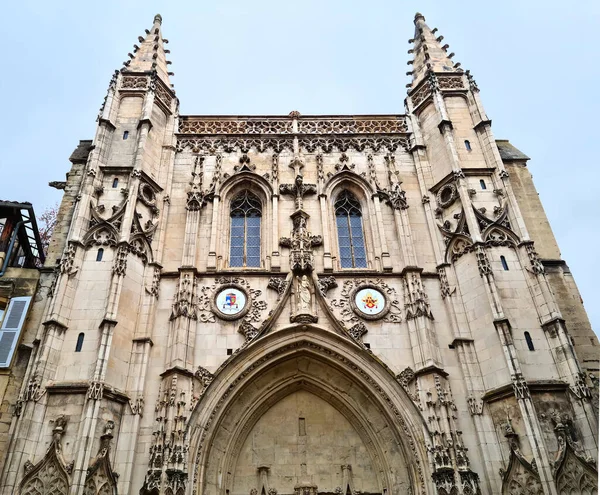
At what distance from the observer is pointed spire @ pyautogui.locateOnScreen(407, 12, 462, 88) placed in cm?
2059

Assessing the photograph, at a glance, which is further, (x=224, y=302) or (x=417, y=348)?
(x=224, y=302)

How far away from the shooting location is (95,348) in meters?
13.0

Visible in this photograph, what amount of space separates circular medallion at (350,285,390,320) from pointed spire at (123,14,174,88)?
37.9ft

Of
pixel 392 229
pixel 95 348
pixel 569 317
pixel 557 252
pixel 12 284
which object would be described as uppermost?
pixel 392 229

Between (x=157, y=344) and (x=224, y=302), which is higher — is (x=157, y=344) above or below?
below

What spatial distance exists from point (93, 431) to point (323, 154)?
11.9 metres

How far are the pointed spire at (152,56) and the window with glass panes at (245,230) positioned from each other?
6.25m

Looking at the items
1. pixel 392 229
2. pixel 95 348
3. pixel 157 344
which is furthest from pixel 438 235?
pixel 95 348

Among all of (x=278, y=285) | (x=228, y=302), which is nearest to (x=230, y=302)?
(x=228, y=302)

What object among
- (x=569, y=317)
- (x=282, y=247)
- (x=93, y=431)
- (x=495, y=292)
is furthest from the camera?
(x=282, y=247)

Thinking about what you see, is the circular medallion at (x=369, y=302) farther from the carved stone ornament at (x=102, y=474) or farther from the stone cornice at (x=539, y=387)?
the carved stone ornament at (x=102, y=474)

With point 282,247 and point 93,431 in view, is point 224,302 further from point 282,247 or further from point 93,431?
point 93,431

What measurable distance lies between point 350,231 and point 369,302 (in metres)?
3.15

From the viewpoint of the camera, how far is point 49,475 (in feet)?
36.7
